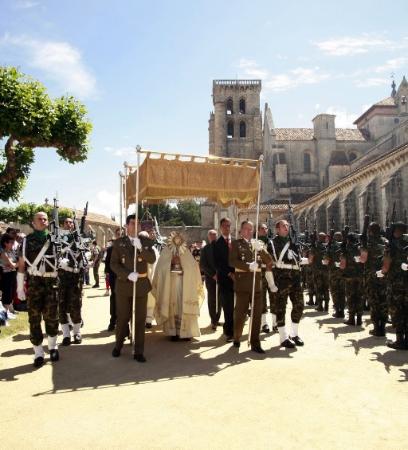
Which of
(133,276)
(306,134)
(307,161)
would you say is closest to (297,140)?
(306,134)

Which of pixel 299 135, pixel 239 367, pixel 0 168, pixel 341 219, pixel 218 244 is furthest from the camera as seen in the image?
pixel 299 135

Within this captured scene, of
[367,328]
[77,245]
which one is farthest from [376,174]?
[77,245]

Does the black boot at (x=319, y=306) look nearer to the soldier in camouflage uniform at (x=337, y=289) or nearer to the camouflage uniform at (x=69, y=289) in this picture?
the soldier in camouflage uniform at (x=337, y=289)

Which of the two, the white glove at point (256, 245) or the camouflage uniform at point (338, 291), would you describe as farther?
the camouflage uniform at point (338, 291)

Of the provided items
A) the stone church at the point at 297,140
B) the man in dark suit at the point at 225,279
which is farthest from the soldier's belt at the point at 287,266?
the stone church at the point at 297,140

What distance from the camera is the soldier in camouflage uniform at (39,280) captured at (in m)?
6.16

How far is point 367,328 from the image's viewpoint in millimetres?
A: 8656

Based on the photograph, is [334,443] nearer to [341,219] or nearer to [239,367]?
[239,367]

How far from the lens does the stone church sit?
164 ft

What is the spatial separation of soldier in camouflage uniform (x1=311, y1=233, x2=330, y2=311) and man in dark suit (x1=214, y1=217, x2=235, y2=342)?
13.9 ft

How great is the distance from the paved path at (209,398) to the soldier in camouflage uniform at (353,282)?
169 cm

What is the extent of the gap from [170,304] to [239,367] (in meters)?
2.36

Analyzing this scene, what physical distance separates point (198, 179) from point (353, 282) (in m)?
4.05

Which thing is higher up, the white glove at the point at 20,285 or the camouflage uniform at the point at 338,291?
the white glove at the point at 20,285
